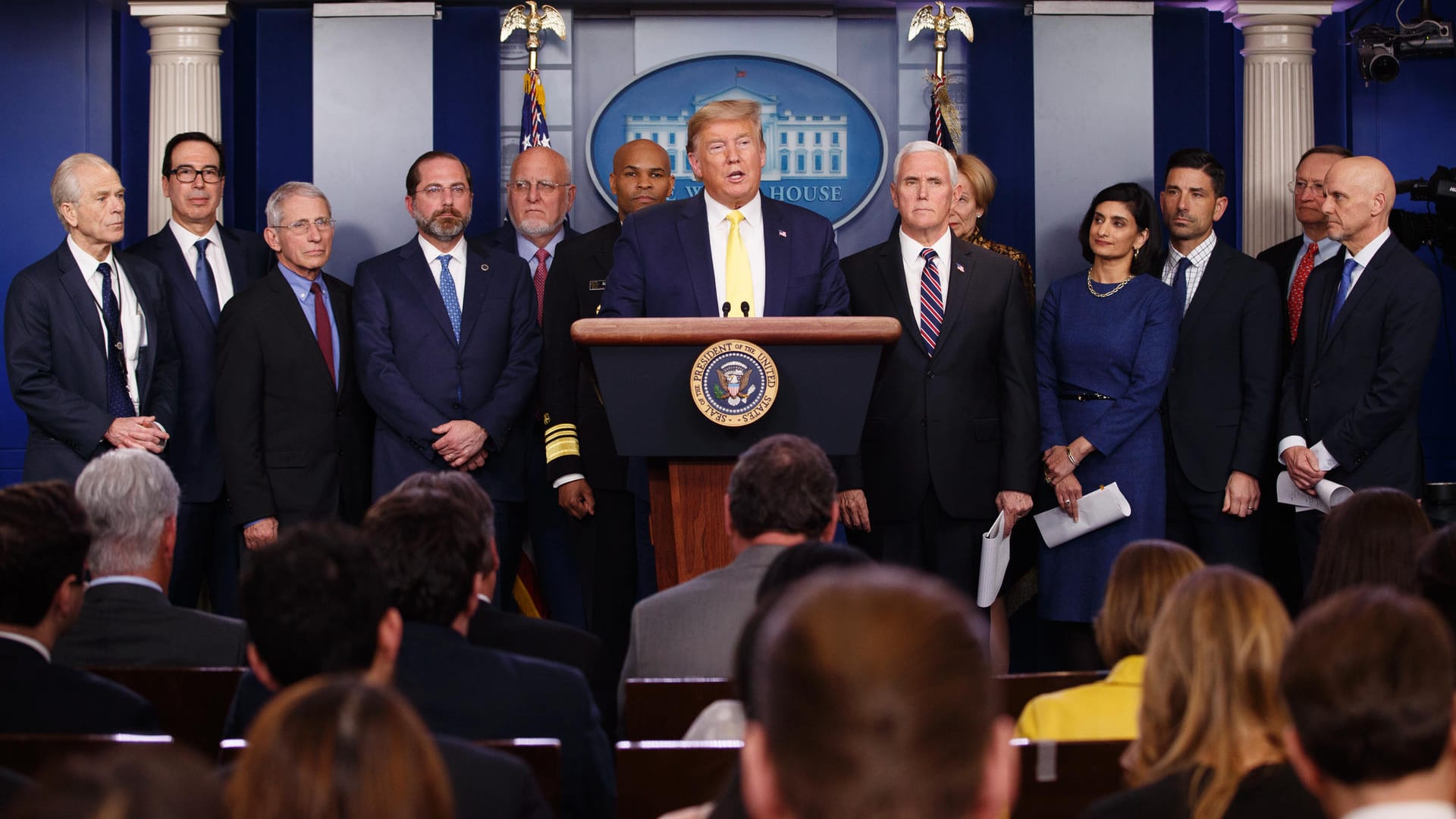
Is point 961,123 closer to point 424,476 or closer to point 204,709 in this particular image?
point 424,476

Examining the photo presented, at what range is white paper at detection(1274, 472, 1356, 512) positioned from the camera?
4.45 metres

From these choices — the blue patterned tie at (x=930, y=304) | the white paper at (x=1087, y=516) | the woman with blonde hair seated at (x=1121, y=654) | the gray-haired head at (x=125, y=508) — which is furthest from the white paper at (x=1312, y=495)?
the gray-haired head at (x=125, y=508)

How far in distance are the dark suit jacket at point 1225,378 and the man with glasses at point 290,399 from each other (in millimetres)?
2622

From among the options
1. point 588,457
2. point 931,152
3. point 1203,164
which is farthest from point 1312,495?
point 588,457

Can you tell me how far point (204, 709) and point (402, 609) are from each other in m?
0.41

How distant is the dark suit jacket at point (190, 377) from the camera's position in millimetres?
4734

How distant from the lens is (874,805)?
0.93 m

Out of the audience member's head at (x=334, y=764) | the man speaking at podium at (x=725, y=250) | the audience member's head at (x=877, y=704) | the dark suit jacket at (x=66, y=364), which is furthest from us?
the dark suit jacket at (x=66, y=364)

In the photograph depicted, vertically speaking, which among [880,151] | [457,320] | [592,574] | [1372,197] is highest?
[880,151]

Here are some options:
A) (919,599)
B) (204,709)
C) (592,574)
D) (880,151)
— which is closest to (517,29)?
(880,151)

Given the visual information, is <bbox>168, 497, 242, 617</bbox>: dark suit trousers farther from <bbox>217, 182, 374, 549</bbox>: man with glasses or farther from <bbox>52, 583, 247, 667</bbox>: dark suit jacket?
<bbox>52, 583, 247, 667</bbox>: dark suit jacket

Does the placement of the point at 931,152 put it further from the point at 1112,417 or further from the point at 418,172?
the point at 418,172

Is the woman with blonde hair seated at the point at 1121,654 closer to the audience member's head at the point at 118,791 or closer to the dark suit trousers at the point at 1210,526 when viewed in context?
the audience member's head at the point at 118,791

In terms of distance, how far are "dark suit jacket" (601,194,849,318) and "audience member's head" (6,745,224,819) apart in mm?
2818
